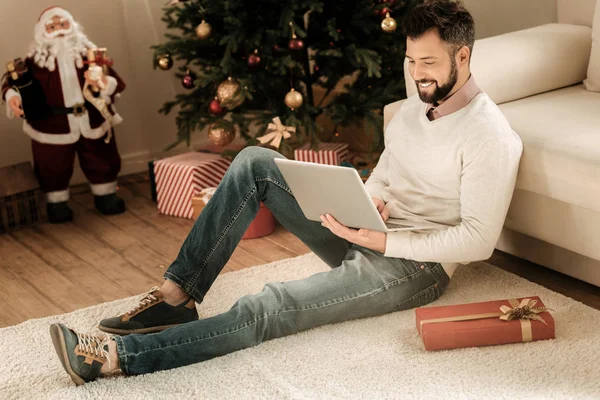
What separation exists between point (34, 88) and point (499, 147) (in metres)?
1.91

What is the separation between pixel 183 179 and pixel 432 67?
1487 mm

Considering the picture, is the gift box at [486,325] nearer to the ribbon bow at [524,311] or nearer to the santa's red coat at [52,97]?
the ribbon bow at [524,311]

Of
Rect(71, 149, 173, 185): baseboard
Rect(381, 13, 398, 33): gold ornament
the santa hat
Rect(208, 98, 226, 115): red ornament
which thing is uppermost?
the santa hat

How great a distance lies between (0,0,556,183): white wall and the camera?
343cm

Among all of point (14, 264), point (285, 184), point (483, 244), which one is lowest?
point (14, 264)

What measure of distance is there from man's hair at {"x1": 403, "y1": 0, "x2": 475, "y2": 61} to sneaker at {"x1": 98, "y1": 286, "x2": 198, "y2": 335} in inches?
34.6

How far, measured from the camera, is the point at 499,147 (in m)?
Answer: 1.95

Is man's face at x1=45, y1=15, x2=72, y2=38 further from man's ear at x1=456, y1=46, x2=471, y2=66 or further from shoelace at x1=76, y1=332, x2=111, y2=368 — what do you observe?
man's ear at x1=456, y1=46, x2=471, y2=66

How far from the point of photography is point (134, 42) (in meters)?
3.68

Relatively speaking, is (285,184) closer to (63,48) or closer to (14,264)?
(14,264)

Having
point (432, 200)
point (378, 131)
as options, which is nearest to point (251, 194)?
point (432, 200)

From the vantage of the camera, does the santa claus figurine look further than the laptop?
Yes

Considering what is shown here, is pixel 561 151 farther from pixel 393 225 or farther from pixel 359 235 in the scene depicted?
pixel 359 235

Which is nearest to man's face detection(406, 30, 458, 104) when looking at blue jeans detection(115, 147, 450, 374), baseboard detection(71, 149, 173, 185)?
blue jeans detection(115, 147, 450, 374)
